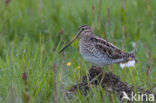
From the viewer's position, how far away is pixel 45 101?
148 inches

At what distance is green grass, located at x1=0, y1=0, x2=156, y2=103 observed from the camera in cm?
384

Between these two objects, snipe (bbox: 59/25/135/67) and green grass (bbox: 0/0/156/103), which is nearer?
green grass (bbox: 0/0/156/103)

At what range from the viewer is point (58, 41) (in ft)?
21.7

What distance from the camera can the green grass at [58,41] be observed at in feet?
12.6

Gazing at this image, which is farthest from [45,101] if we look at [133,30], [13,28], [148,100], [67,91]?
[133,30]

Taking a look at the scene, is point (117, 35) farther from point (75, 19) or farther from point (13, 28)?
point (13, 28)

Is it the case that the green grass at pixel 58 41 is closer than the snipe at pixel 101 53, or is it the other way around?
the green grass at pixel 58 41

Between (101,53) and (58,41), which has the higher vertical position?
(58,41)

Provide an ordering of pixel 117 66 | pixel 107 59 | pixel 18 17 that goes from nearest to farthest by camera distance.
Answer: pixel 107 59
pixel 117 66
pixel 18 17

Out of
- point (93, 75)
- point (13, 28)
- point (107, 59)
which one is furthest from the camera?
point (13, 28)

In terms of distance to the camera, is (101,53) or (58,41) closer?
(101,53)

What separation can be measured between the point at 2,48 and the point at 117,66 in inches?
76.8

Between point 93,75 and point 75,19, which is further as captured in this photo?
point 75,19

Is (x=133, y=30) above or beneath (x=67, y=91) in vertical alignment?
above
